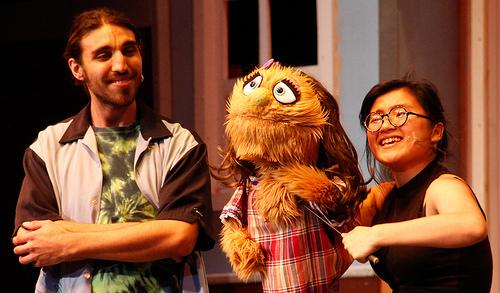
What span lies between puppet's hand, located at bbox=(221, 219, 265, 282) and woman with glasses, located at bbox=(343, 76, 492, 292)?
26cm

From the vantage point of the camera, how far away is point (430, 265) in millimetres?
2203

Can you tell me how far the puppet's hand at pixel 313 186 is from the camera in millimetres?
2295

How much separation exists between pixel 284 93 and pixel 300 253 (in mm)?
415

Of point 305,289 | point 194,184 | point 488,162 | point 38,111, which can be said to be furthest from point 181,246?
point 38,111

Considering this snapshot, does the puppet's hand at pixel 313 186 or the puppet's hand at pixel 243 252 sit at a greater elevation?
the puppet's hand at pixel 313 186

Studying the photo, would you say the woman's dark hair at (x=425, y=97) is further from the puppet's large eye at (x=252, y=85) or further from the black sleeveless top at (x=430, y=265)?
the puppet's large eye at (x=252, y=85)

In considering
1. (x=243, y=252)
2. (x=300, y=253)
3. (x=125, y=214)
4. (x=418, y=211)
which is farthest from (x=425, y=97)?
(x=125, y=214)

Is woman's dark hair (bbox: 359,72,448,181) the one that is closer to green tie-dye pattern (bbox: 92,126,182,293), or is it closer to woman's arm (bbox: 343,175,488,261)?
woman's arm (bbox: 343,175,488,261)

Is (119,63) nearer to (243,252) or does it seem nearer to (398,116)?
(243,252)

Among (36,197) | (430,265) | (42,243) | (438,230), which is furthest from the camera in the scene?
(36,197)

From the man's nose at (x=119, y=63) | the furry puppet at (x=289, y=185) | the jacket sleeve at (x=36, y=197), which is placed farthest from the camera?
the man's nose at (x=119, y=63)

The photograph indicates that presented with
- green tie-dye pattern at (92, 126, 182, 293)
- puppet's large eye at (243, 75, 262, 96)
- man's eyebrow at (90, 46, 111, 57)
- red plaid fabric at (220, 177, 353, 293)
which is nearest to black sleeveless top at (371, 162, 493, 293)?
red plaid fabric at (220, 177, 353, 293)

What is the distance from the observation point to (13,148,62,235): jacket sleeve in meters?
2.55

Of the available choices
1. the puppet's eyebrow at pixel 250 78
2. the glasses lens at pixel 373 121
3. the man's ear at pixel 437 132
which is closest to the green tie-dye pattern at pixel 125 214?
the puppet's eyebrow at pixel 250 78
